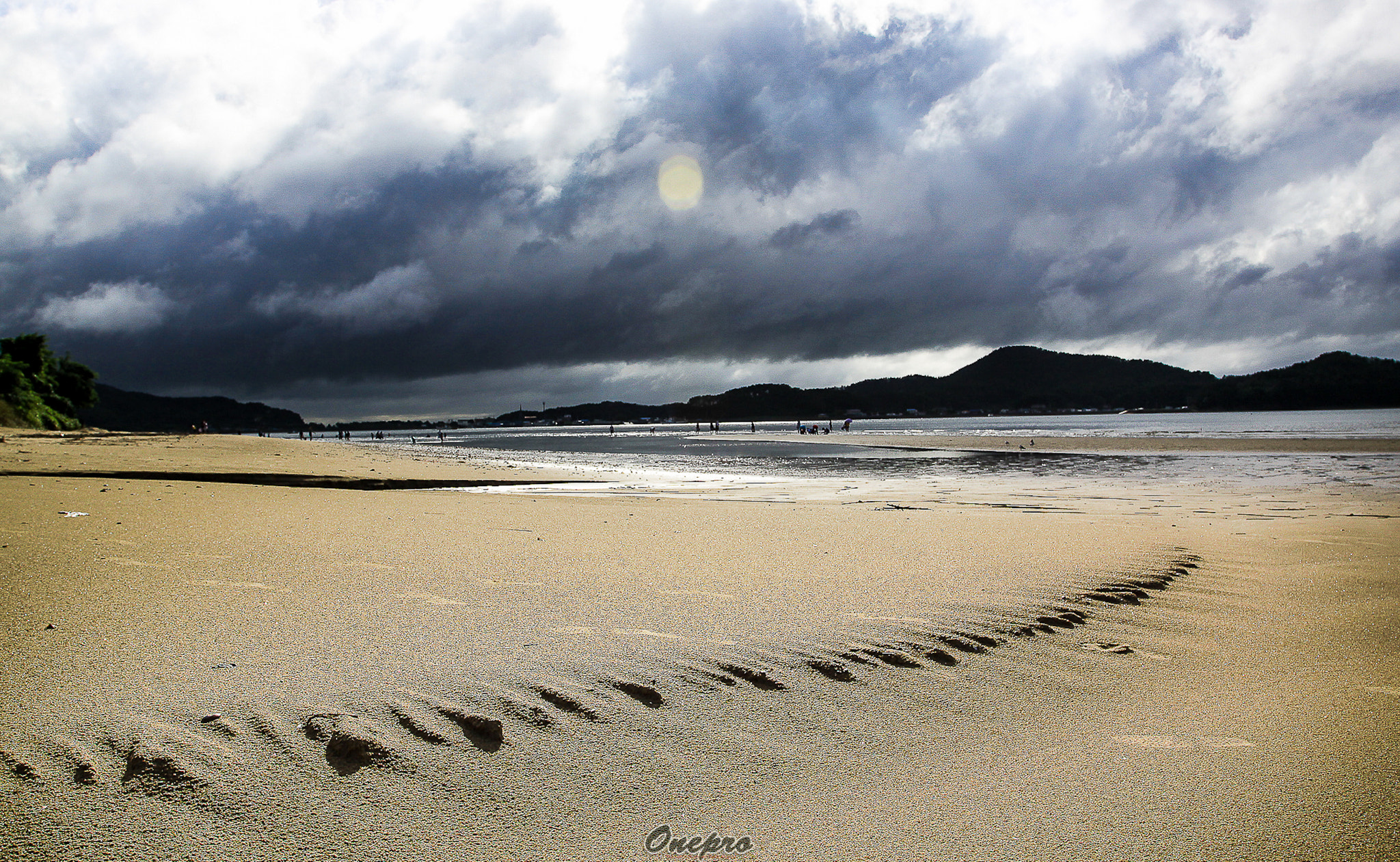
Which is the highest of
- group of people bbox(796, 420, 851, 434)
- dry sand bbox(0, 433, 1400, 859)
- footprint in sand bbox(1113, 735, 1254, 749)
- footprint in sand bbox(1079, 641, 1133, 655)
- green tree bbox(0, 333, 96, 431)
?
green tree bbox(0, 333, 96, 431)

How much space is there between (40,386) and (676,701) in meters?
67.2

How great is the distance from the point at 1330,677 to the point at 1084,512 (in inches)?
337

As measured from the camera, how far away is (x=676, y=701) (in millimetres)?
3043

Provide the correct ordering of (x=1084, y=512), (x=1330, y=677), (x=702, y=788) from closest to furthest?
(x=702, y=788), (x=1330, y=677), (x=1084, y=512)

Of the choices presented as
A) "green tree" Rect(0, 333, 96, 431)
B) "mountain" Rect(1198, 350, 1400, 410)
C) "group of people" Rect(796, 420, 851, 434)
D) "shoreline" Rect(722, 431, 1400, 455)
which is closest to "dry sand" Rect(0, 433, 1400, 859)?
"shoreline" Rect(722, 431, 1400, 455)

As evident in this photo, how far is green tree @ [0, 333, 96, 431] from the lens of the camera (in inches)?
1506

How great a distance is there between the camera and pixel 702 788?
7.83ft

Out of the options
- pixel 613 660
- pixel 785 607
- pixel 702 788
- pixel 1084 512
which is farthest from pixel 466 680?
pixel 1084 512

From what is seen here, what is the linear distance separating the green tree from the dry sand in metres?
44.4

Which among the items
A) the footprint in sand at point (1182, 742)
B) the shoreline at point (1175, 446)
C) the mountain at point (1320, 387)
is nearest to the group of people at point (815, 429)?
the shoreline at point (1175, 446)

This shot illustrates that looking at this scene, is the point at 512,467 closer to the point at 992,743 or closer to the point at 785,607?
the point at 785,607

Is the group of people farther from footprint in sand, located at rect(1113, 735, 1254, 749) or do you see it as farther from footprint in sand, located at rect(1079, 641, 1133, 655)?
footprint in sand, located at rect(1113, 735, 1254, 749)

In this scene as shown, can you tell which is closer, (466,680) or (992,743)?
(992,743)

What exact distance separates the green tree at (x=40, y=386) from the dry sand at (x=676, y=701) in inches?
1748
